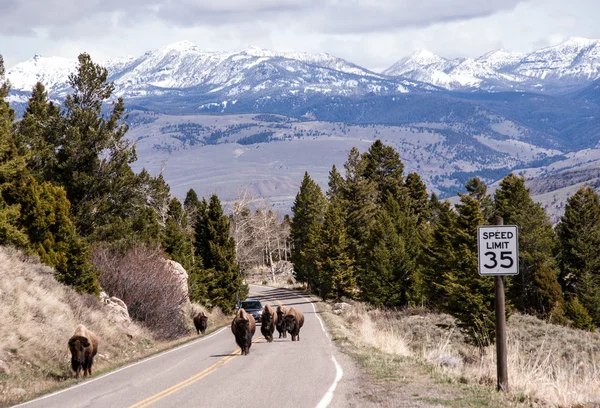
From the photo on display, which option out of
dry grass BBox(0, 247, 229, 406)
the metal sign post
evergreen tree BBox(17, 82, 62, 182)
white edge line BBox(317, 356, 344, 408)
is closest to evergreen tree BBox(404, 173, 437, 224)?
evergreen tree BBox(17, 82, 62, 182)

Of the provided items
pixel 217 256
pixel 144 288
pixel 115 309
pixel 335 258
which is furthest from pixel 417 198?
pixel 115 309

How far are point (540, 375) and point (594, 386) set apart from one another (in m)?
1.37

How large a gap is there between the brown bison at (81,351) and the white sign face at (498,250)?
1120 centimetres

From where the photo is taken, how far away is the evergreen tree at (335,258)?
225 feet

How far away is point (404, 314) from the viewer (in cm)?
6222

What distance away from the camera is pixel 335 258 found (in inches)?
2719

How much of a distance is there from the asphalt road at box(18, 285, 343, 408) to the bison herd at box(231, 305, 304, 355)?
66cm

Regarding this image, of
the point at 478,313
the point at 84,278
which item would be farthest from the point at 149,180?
the point at 478,313

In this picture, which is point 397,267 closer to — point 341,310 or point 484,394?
point 341,310

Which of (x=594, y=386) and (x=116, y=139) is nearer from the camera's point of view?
(x=594, y=386)

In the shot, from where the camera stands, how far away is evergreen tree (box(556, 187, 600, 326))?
2685 inches

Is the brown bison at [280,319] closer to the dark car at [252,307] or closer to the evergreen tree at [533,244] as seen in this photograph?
the dark car at [252,307]

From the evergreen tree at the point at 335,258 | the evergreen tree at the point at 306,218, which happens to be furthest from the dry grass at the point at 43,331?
the evergreen tree at the point at 306,218

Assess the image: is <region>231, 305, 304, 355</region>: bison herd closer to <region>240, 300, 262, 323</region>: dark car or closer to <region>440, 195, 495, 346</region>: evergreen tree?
<region>240, 300, 262, 323</region>: dark car
